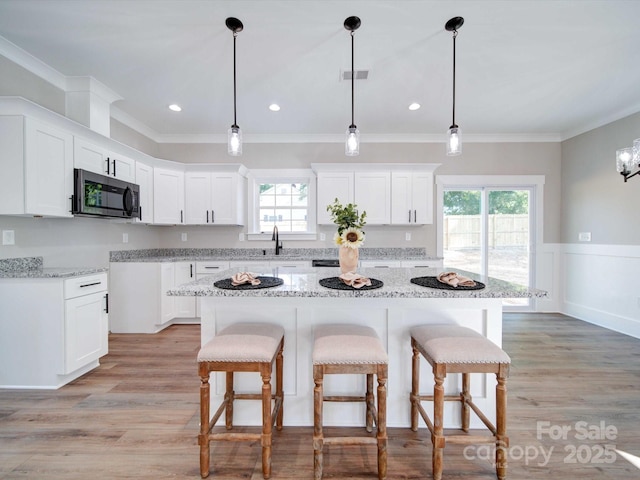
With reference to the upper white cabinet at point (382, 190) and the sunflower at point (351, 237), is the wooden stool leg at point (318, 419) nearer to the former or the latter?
the sunflower at point (351, 237)

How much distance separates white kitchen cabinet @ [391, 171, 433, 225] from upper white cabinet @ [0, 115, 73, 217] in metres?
3.71

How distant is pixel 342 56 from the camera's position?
243 cm

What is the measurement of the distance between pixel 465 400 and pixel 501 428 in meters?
0.32

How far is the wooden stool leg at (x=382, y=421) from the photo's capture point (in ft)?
4.35

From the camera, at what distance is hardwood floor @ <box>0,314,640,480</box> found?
148 centimetres

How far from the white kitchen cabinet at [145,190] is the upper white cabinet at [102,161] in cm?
11

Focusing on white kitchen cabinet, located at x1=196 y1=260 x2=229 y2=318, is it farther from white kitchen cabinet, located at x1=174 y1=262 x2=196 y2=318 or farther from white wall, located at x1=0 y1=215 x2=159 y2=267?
white wall, located at x1=0 y1=215 x2=159 y2=267

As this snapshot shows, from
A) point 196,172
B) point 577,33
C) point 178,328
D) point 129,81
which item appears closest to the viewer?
point 577,33

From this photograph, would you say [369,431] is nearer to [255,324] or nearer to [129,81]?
[255,324]

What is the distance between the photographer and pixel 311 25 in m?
2.08

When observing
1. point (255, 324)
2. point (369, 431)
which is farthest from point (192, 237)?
point (369, 431)

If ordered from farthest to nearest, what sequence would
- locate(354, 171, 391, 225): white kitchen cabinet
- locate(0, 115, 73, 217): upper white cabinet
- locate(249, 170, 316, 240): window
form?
locate(249, 170, 316, 240): window
locate(354, 171, 391, 225): white kitchen cabinet
locate(0, 115, 73, 217): upper white cabinet

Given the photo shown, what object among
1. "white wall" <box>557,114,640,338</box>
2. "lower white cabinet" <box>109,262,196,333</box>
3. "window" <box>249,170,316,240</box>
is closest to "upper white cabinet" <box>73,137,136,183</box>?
"lower white cabinet" <box>109,262,196,333</box>

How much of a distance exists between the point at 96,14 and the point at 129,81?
0.93m
